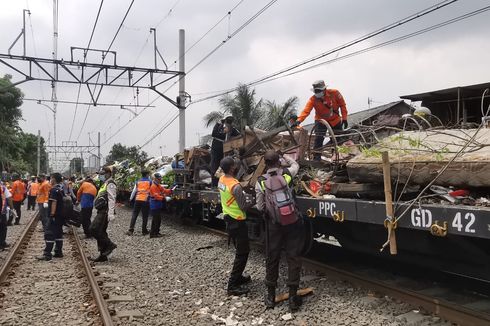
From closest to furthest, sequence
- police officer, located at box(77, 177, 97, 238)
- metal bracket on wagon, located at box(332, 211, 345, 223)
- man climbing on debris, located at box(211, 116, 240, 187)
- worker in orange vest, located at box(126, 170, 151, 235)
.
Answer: metal bracket on wagon, located at box(332, 211, 345, 223)
man climbing on debris, located at box(211, 116, 240, 187)
police officer, located at box(77, 177, 97, 238)
worker in orange vest, located at box(126, 170, 151, 235)

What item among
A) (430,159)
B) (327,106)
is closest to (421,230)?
(430,159)

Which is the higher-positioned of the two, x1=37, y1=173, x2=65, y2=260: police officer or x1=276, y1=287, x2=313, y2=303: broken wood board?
x1=37, y1=173, x2=65, y2=260: police officer

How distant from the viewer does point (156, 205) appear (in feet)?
38.9

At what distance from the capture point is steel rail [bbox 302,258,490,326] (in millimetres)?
4309

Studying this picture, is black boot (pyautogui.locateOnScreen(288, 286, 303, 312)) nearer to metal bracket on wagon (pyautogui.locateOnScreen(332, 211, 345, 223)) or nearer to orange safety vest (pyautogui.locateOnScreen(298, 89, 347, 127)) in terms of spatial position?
metal bracket on wagon (pyautogui.locateOnScreen(332, 211, 345, 223))

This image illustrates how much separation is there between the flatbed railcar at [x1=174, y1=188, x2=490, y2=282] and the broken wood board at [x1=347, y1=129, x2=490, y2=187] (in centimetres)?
32

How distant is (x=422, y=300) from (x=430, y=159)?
1.57 metres

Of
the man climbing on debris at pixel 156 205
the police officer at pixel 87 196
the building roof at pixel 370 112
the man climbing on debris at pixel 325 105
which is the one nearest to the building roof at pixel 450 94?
the building roof at pixel 370 112

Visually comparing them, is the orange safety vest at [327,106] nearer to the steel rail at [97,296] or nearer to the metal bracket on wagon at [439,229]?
the metal bracket on wagon at [439,229]

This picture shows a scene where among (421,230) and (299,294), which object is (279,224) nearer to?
(299,294)

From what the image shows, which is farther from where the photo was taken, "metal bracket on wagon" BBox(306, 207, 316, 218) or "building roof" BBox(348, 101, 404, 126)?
"building roof" BBox(348, 101, 404, 126)

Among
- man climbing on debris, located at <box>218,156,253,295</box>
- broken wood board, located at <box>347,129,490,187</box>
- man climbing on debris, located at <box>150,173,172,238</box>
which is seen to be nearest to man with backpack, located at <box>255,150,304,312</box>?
man climbing on debris, located at <box>218,156,253,295</box>

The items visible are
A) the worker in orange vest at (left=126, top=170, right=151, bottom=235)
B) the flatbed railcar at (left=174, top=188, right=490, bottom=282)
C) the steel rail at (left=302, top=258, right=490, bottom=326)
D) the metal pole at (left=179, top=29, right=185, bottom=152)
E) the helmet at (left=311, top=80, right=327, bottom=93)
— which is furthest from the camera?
the metal pole at (left=179, top=29, right=185, bottom=152)

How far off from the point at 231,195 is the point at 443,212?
2693 millimetres
